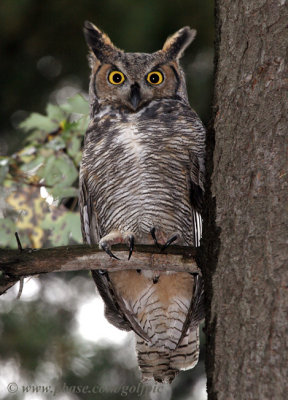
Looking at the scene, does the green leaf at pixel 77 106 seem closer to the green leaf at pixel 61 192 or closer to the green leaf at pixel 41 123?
the green leaf at pixel 41 123

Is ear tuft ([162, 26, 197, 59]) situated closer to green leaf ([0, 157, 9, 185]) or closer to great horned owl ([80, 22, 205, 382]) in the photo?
great horned owl ([80, 22, 205, 382])

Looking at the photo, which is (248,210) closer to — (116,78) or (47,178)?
(47,178)

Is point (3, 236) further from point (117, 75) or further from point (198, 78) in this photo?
point (198, 78)

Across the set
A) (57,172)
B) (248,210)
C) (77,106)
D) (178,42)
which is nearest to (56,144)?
(57,172)

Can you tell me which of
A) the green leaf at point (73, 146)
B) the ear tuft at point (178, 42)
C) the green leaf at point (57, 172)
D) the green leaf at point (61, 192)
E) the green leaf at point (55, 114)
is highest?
the ear tuft at point (178, 42)

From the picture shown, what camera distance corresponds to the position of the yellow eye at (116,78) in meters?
2.79

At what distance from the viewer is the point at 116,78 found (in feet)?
9.20

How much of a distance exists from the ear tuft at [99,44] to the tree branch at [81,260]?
1392mm

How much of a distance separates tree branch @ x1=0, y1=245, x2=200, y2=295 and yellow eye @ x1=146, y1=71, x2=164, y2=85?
123 centimetres

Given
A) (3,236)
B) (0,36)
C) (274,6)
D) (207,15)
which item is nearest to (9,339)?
(3,236)

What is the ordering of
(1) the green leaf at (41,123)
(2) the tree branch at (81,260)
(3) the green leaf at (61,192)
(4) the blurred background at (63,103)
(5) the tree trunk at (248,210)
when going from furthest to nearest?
(4) the blurred background at (63,103) → (1) the green leaf at (41,123) → (3) the green leaf at (61,192) → (2) the tree branch at (81,260) → (5) the tree trunk at (248,210)

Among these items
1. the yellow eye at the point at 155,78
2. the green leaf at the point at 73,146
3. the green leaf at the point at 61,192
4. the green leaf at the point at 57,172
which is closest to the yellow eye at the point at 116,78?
the yellow eye at the point at 155,78

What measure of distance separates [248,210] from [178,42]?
165cm

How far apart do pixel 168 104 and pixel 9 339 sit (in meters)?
1.94
